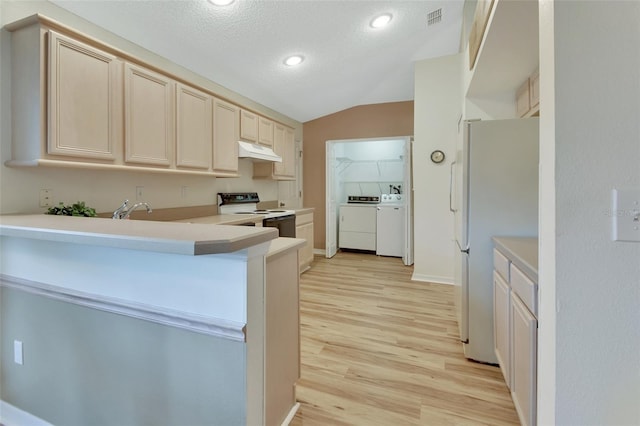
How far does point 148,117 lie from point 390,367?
2.49 metres

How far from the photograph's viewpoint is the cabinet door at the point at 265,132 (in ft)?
Answer: 12.0

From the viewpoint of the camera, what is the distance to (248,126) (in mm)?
3438

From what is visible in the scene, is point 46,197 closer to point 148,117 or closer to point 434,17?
point 148,117

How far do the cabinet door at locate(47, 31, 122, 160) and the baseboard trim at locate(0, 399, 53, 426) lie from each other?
1.33m

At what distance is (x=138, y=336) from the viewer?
1.15 metres

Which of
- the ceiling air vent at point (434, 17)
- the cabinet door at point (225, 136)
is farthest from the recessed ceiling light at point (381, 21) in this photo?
the cabinet door at point (225, 136)

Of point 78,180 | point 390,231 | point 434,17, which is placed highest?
point 434,17

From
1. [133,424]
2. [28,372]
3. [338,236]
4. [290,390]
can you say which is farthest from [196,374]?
[338,236]

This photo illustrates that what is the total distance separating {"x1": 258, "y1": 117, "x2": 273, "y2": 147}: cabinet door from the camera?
12.0 ft

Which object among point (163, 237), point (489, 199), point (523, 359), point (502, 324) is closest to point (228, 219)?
point (163, 237)

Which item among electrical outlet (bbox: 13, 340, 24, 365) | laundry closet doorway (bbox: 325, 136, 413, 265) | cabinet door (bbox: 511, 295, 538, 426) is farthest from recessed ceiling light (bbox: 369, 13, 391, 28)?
electrical outlet (bbox: 13, 340, 24, 365)

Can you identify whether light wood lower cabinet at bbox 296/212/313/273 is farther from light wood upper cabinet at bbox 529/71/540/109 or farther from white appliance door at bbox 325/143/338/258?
light wood upper cabinet at bbox 529/71/540/109

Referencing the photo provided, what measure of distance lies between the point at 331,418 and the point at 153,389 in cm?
88

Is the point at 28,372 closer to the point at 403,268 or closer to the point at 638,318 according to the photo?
the point at 638,318
